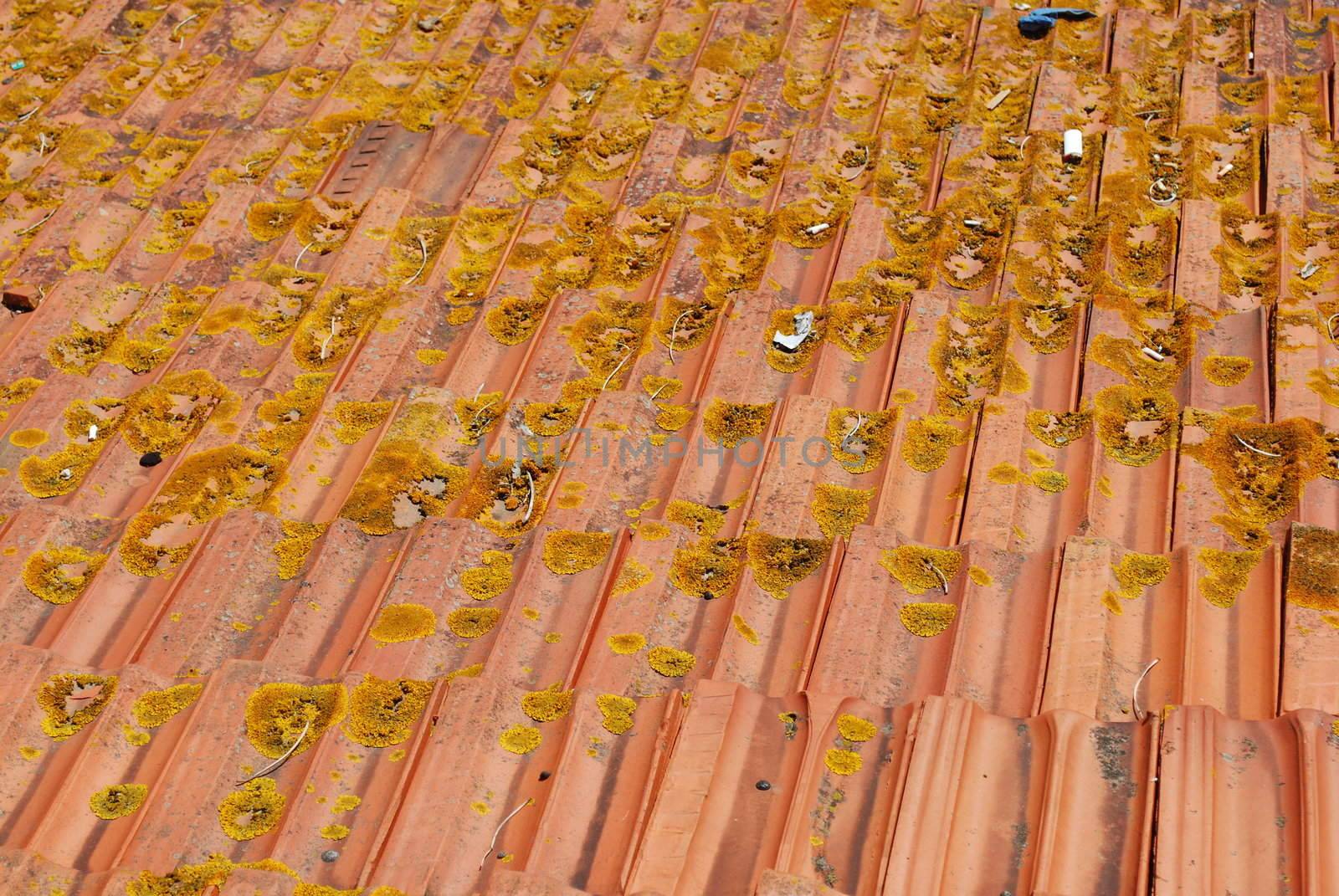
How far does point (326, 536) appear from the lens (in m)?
3.14

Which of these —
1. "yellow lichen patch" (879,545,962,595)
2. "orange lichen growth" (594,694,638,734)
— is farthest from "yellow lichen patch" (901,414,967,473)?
"orange lichen growth" (594,694,638,734)

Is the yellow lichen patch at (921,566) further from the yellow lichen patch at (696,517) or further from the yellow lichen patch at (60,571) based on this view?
the yellow lichen patch at (60,571)

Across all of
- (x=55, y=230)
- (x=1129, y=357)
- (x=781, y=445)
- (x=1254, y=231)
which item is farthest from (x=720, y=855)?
(x=55, y=230)

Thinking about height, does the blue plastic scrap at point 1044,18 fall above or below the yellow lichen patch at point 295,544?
above

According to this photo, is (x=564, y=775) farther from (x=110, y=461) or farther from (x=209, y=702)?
(x=110, y=461)

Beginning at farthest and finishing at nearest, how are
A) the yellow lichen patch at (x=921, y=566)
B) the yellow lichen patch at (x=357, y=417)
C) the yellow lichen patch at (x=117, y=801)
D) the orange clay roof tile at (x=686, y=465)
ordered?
the yellow lichen patch at (x=357, y=417)
the yellow lichen patch at (x=921, y=566)
the yellow lichen patch at (x=117, y=801)
the orange clay roof tile at (x=686, y=465)

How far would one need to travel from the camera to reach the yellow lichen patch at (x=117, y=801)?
103 inches

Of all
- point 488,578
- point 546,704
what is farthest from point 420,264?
point 546,704

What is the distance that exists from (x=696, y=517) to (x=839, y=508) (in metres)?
0.38

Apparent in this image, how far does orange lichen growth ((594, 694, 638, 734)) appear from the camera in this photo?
8.63 ft

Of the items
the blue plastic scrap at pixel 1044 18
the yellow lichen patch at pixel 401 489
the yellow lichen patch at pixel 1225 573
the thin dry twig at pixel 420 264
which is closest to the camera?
the yellow lichen patch at pixel 1225 573

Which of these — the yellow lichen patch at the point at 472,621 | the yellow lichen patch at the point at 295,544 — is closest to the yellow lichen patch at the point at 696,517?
the yellow lichen patch at the point at 472,621

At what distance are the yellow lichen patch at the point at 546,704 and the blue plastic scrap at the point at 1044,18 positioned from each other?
369 centimetres

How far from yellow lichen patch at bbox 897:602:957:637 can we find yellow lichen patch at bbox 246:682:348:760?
1.35m
